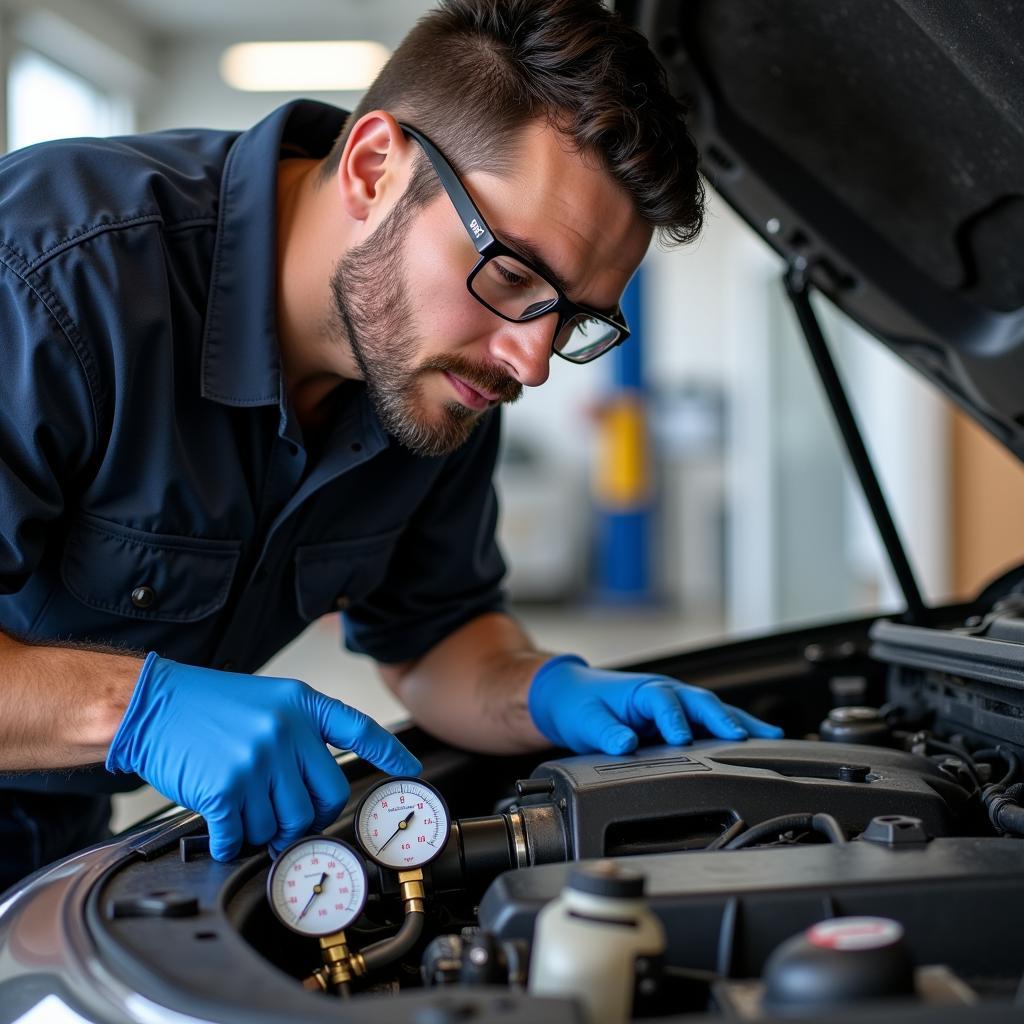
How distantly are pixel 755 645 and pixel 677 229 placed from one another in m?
0.62

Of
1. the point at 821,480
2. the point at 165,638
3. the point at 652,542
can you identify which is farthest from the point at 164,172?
the point at 652,542

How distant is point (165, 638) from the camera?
1369 millimetres

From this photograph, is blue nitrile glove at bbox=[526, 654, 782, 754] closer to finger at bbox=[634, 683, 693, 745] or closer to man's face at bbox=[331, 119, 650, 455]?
finger at bbox=[634, 683, 693, 745]

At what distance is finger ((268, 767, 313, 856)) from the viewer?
1021 millimetres

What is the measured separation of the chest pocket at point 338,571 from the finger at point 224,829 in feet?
1.65

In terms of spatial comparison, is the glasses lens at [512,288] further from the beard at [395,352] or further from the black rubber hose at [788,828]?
the black rubber hose at [788,828]

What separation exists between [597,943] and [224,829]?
0.43 m

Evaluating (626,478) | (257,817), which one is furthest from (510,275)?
(626,478)

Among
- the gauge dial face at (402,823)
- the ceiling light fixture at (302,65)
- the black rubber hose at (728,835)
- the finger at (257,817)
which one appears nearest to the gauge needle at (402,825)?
the gauge dial face at (402,823)

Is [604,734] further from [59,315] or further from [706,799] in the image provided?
[59,315]

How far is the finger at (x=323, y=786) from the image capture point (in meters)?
1.04

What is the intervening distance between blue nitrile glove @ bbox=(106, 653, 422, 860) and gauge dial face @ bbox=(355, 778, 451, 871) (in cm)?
8

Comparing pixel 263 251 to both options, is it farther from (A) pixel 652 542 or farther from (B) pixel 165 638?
(A) pixel 652 542

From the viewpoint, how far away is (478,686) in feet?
5.08
